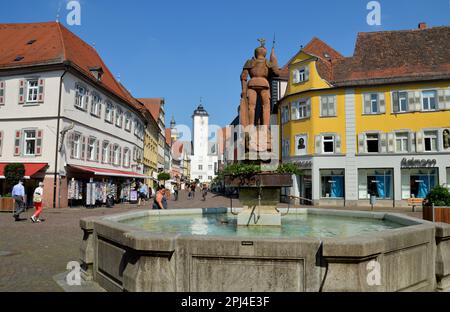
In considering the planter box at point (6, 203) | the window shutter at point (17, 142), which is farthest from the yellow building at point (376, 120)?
the planter box at point (6, 203)

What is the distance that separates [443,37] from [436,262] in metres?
32.5

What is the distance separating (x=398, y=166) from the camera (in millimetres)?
29188

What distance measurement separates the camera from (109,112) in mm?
34031

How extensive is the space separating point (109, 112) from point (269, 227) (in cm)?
2935

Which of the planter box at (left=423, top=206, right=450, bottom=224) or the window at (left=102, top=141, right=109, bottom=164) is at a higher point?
the window at (left=102, top=141, right=109, bottom=164)

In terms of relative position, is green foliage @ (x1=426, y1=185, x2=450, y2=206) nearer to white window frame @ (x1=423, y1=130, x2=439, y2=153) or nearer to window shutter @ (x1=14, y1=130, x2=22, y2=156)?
white window frame @ (x1=423, y1=130, x2=439, y2=153)

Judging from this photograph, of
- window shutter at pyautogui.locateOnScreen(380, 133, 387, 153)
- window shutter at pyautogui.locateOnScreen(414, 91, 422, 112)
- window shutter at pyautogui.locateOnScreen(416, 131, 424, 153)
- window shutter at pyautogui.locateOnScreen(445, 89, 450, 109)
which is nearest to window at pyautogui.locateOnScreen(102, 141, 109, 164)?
window shutter at pyautogui.locateOnScreen(380, 133, 387, 153)

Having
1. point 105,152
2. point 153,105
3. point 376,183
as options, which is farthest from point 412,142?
point 153,105

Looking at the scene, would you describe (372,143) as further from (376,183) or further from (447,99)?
(447,99)

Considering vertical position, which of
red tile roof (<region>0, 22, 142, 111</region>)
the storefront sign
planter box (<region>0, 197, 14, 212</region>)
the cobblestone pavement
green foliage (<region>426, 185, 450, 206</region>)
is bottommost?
the cobblestone pavement

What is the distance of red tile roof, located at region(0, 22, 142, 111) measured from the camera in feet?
86.9

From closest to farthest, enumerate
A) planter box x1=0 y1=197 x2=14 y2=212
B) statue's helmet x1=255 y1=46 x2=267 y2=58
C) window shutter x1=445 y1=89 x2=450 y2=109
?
statue's helmet x1=255 y1=46 x2=267 y2=58, planter box x1=0 y1=197 x2=14 y2=212, window shutter x1=445 y1=89 x2=450 y2=109

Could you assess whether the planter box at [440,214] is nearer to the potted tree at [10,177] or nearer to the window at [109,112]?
the potted tree at [10,177]

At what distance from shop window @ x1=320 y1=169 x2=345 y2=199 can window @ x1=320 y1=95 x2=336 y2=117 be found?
4.74 m
